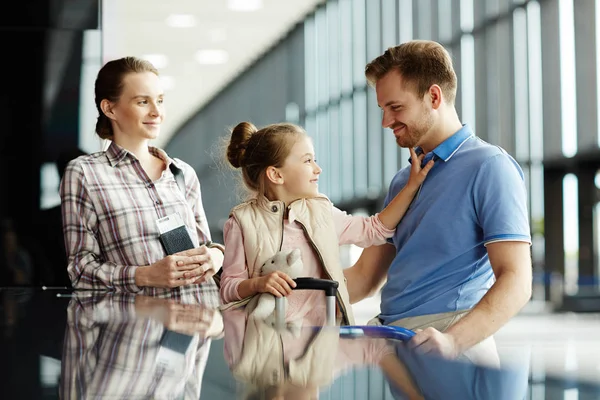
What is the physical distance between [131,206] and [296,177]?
0.58 m

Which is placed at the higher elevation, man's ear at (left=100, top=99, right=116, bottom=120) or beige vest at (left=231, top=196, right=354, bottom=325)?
man's ear at (left=100, top=99, right=116, bottom=120)

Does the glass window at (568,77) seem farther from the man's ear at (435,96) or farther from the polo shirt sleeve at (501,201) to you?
the polo shirt sleeve at (501,201)

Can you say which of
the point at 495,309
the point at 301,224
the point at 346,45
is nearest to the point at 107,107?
the point at 301,224

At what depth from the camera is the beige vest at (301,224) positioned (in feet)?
7.61

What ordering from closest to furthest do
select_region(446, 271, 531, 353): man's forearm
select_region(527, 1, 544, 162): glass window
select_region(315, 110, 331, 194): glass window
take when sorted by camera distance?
select_region(446, 271, 531, 353): man's forearm → select_region(527, 1, 544, 162): glass window → select_region(315, 110, 331, 194): glass window

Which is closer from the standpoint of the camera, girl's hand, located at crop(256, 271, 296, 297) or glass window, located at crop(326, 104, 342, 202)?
girl's hand, located at crop(256, 271, 296, 297)

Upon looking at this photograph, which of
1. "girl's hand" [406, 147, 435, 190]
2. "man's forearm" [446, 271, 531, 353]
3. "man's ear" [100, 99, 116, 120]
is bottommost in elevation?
"man's forearm" [446, 271, 531, 353]

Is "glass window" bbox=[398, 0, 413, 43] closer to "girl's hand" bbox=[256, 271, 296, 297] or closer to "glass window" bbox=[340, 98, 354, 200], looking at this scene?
"glass window" bbox=[340, 98, 354, 200]

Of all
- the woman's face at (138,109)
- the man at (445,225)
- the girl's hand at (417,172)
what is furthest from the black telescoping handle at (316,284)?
the woman's face at (138,109)

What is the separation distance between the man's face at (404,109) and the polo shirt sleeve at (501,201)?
11.0 inches

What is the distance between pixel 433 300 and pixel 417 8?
10.8 meters

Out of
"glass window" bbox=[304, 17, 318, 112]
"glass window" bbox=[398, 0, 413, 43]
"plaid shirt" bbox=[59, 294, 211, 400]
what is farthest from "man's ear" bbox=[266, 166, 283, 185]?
"glass window" bbox=[304, 17, 318, 112]

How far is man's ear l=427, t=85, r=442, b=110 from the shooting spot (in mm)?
2383

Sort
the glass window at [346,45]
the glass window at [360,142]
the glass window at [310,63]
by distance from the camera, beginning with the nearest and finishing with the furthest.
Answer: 1. the glass window at [360,142]
2. the glass window at [346,45]
3. the glass window at [310,63]
